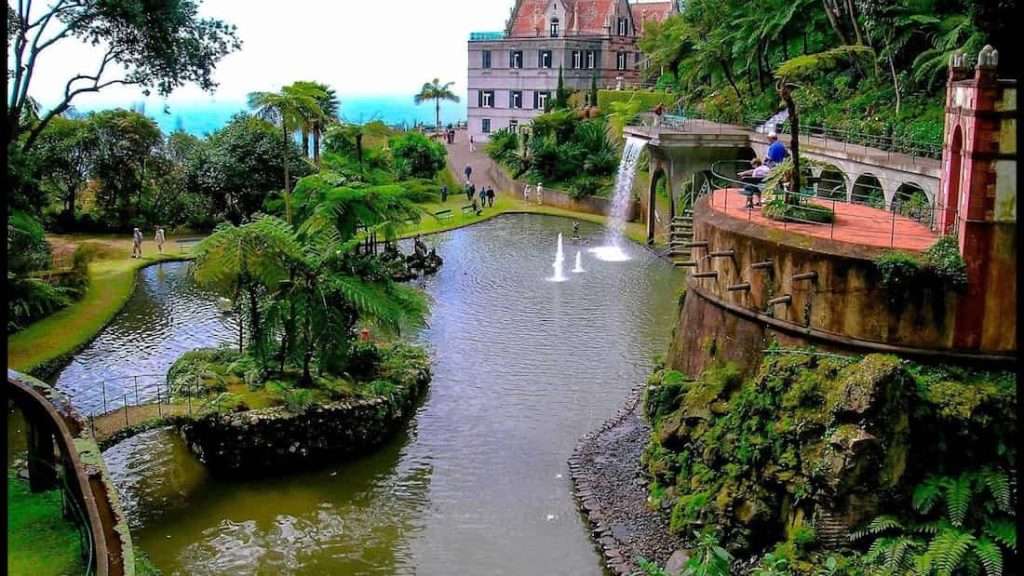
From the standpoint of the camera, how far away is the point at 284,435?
59.3 feet

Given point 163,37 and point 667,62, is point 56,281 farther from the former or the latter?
point 667,62

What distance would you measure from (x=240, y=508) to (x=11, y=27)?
1857cm

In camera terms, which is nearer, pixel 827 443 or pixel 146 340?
pixel 827 443

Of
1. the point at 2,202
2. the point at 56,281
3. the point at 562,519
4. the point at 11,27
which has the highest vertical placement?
the point at 11,27

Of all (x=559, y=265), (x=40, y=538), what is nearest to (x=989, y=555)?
(x=40, y=538)

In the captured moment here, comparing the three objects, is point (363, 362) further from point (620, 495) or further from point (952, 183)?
point (952, 183)

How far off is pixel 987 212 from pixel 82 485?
1347 centimetres

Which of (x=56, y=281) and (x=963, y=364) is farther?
(x=56, y=281)

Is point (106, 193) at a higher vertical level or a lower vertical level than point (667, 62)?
lower

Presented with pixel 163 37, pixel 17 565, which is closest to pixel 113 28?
pixel 163 37

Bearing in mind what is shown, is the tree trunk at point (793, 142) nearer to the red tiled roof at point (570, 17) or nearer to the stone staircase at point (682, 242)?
the stone staircase at point (682, 242)

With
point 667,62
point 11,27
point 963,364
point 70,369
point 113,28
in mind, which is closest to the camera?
point 963,364

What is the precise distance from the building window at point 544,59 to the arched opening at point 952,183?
5029 centimetres

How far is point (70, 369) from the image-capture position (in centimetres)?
2412
